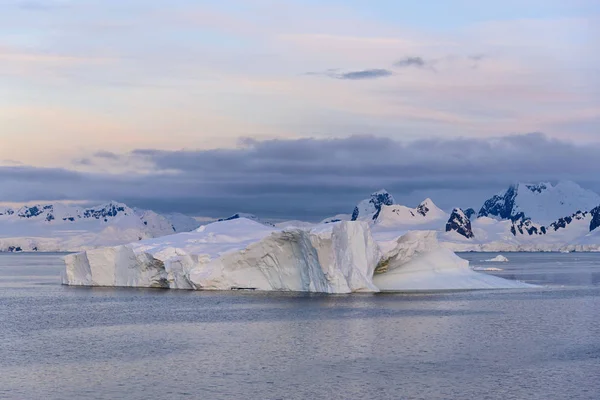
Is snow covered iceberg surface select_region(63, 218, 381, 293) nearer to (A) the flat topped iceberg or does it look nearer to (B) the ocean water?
(A) the flat topped iceberg

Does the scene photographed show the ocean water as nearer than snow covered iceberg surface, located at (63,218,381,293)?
Yes

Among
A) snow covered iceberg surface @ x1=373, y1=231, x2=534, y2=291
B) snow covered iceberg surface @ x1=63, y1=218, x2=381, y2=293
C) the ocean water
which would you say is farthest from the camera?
snow covered iceberg surface @ x1=373, y1=231, x2=534, y2=291

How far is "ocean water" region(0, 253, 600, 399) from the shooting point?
2927 centimetres

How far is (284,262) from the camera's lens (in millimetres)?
61906

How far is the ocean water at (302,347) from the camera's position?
29.3 meters

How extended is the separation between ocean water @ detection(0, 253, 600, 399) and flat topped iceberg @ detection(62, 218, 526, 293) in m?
2.30

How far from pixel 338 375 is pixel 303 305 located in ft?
74.8

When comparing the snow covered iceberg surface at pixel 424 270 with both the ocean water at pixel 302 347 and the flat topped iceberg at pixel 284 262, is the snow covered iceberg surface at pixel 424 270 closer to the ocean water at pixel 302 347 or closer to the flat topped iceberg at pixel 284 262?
the flat topped iceberg at pixel 284 262

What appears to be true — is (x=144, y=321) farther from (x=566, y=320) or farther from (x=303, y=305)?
(x=566, y=320)

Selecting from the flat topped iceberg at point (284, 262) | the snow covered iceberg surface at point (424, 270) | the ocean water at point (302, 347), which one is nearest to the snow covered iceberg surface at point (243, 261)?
the flat topped iceberg at point (284, 262)

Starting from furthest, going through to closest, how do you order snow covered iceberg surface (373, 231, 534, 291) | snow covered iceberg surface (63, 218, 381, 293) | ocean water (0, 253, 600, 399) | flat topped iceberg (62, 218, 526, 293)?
1. snow covered iceberg surface (373, 231, 534, 291)
2. flat topped iceberg (62, 218, 526, 293)
3. snow covered iceberg surface (63, 218, 381, 293)
4. ocean water (0, 253, 600, 399)

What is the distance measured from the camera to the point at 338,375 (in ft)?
103

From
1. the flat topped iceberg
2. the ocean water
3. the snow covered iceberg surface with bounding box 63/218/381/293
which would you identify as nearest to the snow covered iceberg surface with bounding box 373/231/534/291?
the flat topped iceberg

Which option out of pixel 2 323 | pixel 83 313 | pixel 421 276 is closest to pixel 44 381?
pixel 2 323
